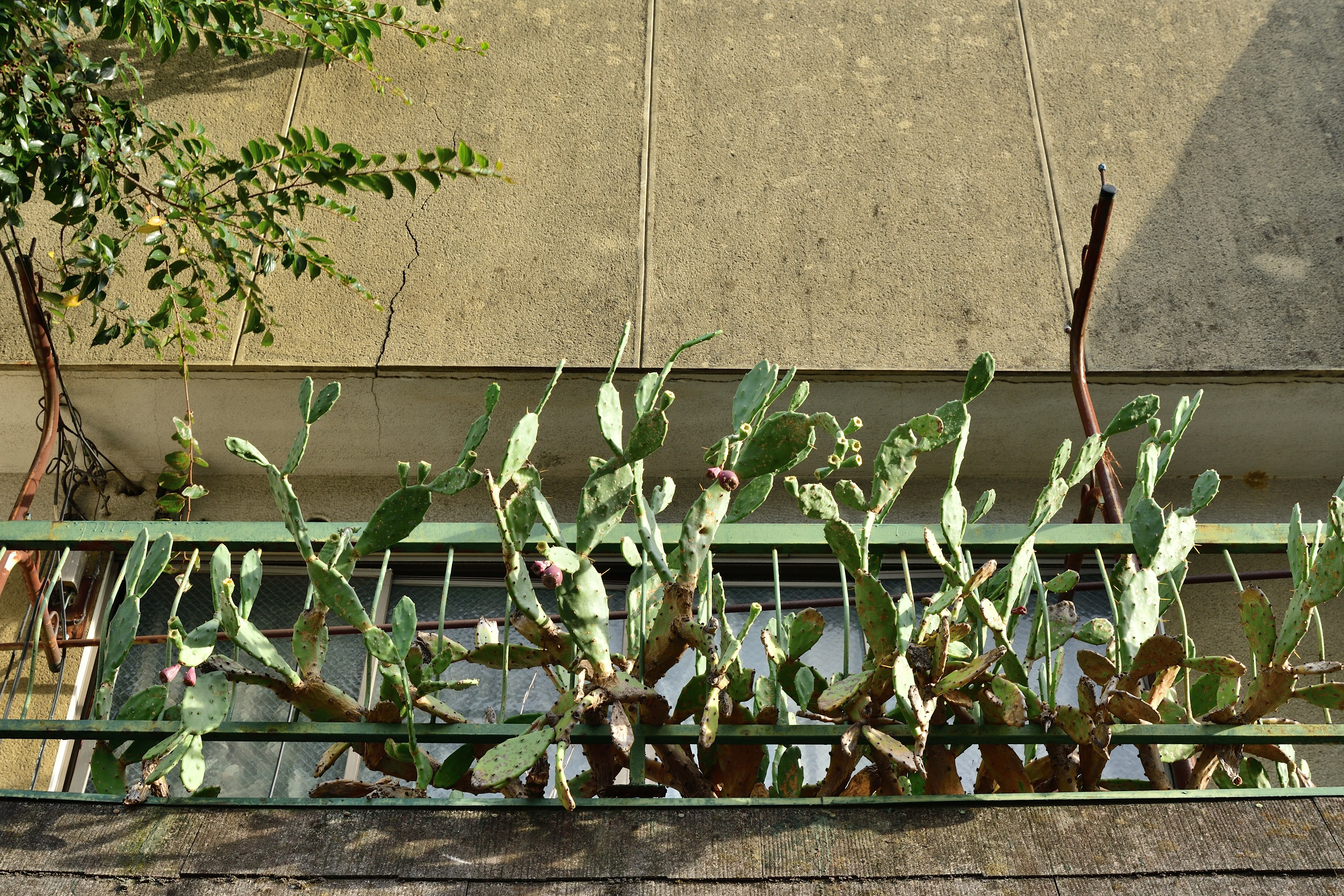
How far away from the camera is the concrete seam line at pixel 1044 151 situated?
5461mm

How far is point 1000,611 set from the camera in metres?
2.98

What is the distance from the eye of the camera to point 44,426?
4934 mm

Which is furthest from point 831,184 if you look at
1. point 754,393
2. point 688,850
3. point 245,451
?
point 688,850

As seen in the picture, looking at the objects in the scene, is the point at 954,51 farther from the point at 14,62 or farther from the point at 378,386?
the point at 14,62

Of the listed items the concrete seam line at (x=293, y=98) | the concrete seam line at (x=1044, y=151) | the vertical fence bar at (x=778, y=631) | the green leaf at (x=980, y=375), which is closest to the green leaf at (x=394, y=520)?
the vertical fence bar at (x=778, y=631)

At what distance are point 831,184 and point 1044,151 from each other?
110cm

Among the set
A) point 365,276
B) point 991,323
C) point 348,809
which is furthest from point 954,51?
point 348,809

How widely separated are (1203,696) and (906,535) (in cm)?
86

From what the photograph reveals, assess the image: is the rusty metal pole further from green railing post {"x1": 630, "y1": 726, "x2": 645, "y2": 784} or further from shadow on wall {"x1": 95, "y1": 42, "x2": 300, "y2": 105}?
green railing post {"x1": 630, "y1": 726, "x2": 645, "y2": 784}

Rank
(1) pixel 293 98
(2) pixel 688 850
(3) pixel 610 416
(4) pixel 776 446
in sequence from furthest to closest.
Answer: (1) pixel 293 98
(4) pixel 776 446
(3) pixel 610 416
(2) pixel 688 850

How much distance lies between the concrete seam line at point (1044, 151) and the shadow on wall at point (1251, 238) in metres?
0.17

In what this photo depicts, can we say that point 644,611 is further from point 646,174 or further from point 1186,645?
point 646,174

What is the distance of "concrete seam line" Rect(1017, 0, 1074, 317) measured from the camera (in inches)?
215

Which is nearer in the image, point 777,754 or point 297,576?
point 777,754
